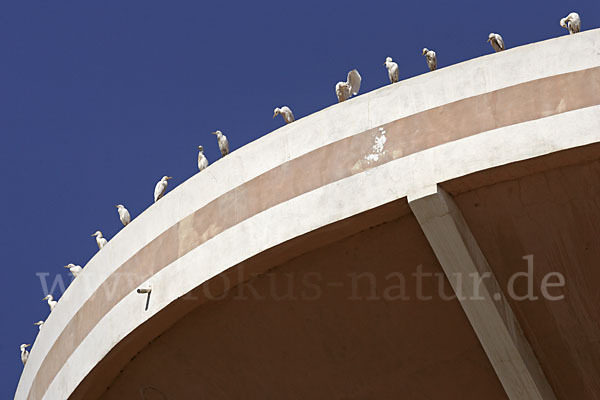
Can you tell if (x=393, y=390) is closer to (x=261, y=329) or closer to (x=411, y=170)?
(x=261, y=329)

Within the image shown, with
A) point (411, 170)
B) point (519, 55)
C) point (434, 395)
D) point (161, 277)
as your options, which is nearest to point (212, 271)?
point (161, 277)

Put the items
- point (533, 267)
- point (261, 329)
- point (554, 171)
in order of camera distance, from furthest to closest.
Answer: point (261, 329)
point (533, 267)
point (554, 171)

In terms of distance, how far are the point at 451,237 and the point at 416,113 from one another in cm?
161

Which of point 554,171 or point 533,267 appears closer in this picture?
point 554,171

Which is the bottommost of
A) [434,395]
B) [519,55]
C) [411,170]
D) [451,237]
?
[434,395]

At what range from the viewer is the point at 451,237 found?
1220 centimetres

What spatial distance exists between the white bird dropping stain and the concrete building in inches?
0.8

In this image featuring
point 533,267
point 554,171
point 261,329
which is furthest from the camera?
point 261,329

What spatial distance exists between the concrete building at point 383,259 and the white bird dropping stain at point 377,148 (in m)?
0.02

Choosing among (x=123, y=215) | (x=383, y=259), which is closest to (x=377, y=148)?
(x=383, y=259)

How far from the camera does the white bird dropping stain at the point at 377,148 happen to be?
1275 centimetres

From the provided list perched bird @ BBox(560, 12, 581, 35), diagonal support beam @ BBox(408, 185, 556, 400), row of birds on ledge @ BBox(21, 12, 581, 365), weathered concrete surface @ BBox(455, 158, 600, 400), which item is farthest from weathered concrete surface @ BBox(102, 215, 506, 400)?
perched bird @ BBox(560, 12, 581, 35)

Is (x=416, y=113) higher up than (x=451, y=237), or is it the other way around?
(x=416, y=113)

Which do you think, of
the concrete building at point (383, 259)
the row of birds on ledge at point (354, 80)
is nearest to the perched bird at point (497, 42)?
the row of birds on ledge at point (354, 80)
